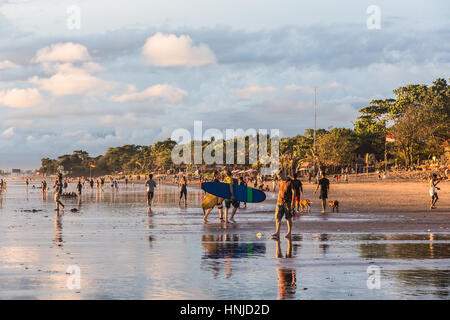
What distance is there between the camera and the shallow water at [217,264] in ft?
30.4

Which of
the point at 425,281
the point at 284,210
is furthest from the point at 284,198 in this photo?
the point at 425,281

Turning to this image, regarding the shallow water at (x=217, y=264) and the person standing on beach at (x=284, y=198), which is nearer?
the shallow water at (x=217, y=264)

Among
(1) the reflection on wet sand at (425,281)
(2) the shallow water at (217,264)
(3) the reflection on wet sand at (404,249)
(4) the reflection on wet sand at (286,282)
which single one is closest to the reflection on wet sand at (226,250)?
(2) the shallow water at (217,264)

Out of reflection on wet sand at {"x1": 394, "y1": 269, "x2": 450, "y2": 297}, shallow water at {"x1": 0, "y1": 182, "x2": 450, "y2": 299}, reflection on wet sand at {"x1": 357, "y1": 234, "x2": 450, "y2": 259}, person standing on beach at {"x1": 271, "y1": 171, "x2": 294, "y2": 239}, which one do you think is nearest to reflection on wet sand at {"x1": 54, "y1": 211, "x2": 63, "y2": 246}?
shallow water at {"x1": 0, "y1": 182, "x2": 450, "y2": 299}

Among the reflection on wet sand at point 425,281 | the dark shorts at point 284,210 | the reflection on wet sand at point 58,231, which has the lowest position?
the reflection on wet sand at point 58,231

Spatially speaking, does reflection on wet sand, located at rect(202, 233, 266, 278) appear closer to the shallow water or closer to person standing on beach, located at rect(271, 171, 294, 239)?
the shallow water

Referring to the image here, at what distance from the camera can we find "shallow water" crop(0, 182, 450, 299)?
9258mm

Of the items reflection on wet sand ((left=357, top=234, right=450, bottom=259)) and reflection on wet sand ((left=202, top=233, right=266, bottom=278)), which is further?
reflection on wet sand ((left=357, top=234, right=450, bottom=259))

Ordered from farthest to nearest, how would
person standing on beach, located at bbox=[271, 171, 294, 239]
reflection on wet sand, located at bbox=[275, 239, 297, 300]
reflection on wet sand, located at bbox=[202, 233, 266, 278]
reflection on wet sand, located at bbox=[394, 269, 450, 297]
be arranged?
person standing on beach, located at bbox=[271, 171, 294, 239] < reflection on wet sand, located at bbox=[202, 233, 266, 278] < reflection on wet sand, located at bbox=[394, 269, 450, 297] < reflection on wet sand, located at bbox=[275, 239, 297, 300]

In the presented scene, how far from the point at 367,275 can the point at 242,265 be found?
98.1 inches

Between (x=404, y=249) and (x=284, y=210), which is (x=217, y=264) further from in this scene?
(x=284, y=210)

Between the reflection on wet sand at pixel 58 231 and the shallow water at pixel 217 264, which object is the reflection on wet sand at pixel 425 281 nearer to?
the shallow water at pixel 217 264
